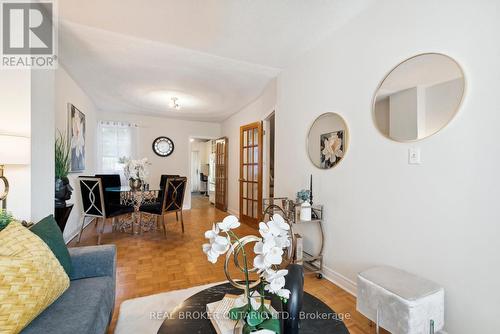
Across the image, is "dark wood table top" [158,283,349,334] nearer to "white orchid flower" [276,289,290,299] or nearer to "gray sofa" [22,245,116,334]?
"white orchid flower" [276,289,290,299]

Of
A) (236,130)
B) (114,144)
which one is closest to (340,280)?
(236,130)

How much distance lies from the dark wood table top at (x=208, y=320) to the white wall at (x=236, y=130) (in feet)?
9.62

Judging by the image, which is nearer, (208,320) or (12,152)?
(208,320)

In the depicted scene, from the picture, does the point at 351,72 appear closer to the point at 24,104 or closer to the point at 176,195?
the point at 24,104

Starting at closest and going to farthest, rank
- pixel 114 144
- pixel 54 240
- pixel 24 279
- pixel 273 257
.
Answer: pixel 273 257, pixel 24 279, pixel 54 240, pixel 114 144

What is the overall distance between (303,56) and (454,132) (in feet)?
5.80

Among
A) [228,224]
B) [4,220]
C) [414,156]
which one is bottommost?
[4,220]

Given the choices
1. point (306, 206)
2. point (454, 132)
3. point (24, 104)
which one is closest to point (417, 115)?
point (454, 132)

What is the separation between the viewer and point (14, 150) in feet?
4.42

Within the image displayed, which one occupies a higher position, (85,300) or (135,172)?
(135,172)

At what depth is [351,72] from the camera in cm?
196

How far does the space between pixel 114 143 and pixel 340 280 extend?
516 cm

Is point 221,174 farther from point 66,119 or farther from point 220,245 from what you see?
point 220,245

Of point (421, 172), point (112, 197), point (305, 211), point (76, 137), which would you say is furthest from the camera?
point (112, 197)
